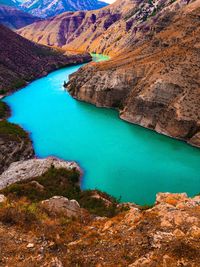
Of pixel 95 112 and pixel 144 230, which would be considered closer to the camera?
pixel 144 230

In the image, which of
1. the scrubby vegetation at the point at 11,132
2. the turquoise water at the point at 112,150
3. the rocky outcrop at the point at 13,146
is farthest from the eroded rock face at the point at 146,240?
the scrubby vegetation at the point at 11,132

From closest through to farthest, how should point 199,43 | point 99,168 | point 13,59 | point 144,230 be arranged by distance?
point 144,230, point 99,168, point 199,43, point 13,59

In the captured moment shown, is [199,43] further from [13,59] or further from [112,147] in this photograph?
[13,59]

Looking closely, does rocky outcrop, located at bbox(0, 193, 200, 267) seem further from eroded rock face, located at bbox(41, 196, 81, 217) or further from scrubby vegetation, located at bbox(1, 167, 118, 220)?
scrubby vegetation, located at bbox(1, 167, 118, 220)

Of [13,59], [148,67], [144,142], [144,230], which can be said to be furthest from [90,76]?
[144,230]

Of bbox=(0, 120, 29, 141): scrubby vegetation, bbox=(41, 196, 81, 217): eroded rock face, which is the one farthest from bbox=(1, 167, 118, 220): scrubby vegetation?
bbox=(0, 120, 29, 141): scrubby vegetation

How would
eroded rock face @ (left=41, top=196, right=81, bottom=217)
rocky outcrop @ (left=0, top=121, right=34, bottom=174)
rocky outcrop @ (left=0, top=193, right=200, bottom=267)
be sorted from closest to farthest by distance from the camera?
rocky outcrop @ (left=0, top=193, right=200, bottom=267) < eroded rock face @ (left=41, top=196, right=81, bottom=217) < rocky outcrop @ (left=0, top=121, right=34, bottom=174)
